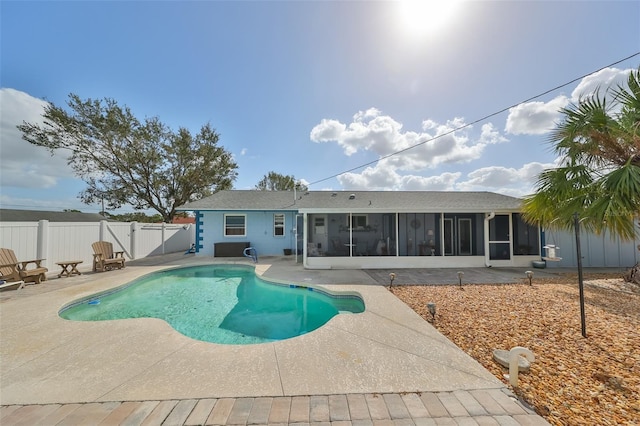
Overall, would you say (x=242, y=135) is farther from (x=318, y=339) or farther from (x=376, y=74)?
(x=318, y=339)

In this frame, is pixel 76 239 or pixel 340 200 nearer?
pixel 76 239

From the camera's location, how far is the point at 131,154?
66.5 feet

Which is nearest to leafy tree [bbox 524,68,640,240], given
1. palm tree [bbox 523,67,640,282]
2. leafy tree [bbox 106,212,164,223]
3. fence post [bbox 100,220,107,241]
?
palm tree [bbox 523,67,640,282]

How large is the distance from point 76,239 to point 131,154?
13353 mm

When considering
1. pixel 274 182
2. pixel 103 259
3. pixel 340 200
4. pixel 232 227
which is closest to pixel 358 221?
pixel 340 200

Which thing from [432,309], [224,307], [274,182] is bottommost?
[224,307]

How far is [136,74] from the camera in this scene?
487 inches

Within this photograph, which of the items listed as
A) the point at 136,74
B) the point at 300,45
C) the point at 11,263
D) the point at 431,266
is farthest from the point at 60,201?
the point at 431,266

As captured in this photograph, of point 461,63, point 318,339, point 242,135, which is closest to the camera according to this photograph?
point 318,339

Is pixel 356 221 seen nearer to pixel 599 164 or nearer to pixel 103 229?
pixel 599 164

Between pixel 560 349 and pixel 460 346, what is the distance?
146cm

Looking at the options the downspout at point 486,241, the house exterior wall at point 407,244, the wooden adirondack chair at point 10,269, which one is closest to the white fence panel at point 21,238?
the wooden adirondack chair at point 10,269

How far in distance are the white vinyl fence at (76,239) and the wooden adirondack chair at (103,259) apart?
978mm

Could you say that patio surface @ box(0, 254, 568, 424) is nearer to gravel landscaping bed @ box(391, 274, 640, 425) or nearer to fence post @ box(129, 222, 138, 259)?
gravel landscaping bed @ box(391, 274, 640, 425)
